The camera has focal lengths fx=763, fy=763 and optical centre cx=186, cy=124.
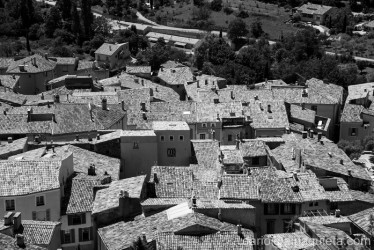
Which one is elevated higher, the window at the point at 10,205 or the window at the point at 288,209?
the window at the point at 10,205

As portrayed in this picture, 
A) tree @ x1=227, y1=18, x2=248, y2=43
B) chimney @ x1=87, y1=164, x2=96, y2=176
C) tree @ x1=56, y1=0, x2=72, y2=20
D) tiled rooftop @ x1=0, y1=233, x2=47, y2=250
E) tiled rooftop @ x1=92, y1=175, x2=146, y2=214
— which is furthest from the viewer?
tree @ x1=56, y1=0, x2=72, y2=20

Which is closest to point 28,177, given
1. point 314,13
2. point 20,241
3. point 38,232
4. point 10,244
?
point 38,232

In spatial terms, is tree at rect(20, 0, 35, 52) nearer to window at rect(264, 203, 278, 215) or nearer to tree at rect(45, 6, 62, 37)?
tree at rect(45, 6, 62, 37)

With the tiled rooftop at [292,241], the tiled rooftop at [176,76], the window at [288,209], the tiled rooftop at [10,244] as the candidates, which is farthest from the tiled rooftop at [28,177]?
the tiled rooftop at [176,76]

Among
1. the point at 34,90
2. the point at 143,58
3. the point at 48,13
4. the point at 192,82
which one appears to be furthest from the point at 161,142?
the point at 48,13

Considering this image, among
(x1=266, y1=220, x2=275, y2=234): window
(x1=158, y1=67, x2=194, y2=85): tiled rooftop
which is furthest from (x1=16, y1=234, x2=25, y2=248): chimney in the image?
(x1=158, y1=67, x2=194, y2=85): tiled rooftop

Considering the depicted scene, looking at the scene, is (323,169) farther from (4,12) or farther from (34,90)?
(4,12)

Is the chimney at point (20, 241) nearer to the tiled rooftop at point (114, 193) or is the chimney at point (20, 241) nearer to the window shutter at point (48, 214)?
the tiled rooftop at point (114, 193)
